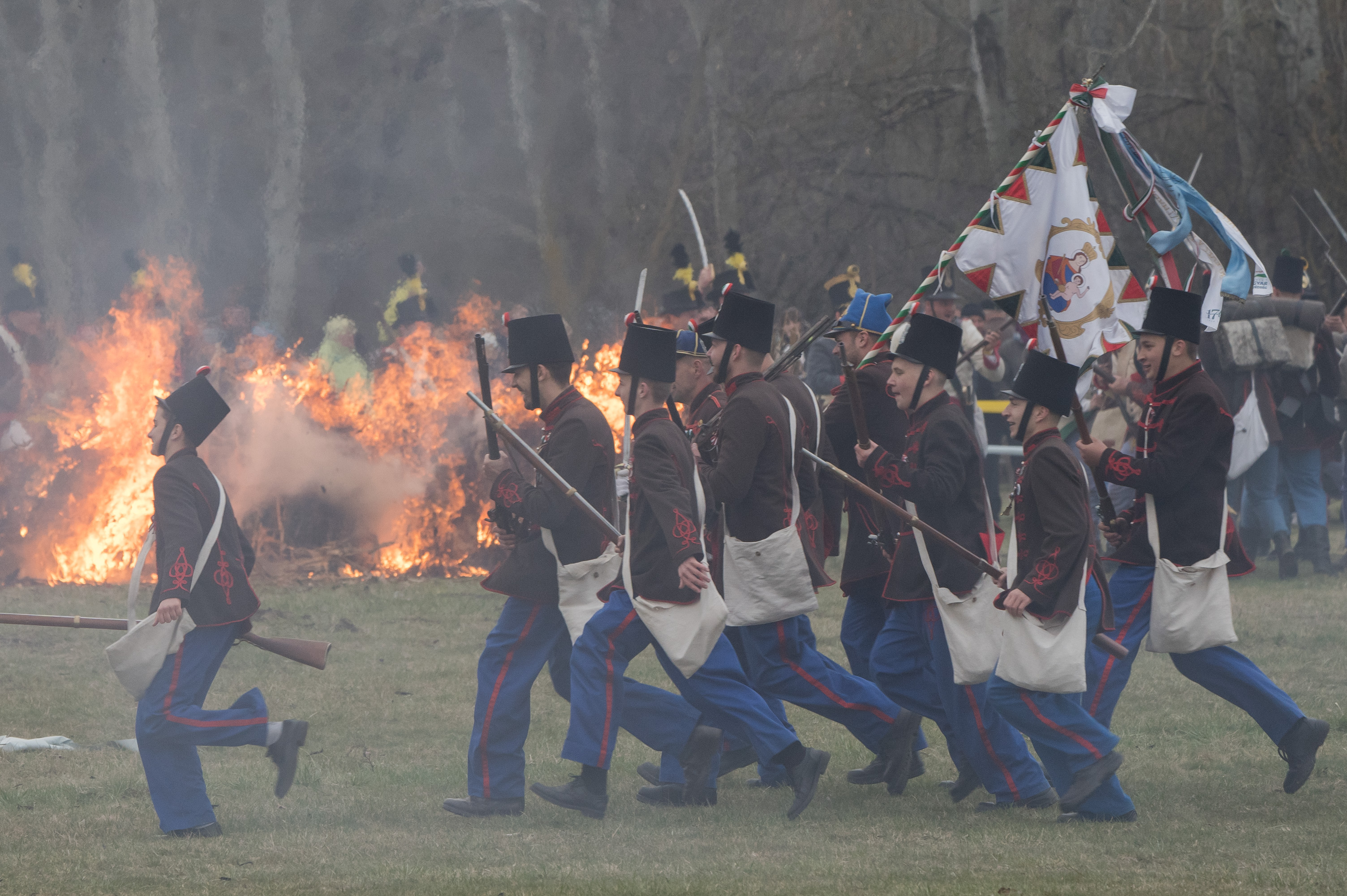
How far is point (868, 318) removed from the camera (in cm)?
759

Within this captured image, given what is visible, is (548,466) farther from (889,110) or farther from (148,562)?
(889,110)

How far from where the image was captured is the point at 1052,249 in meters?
6.59

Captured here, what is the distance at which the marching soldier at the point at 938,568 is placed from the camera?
6090 millimetres

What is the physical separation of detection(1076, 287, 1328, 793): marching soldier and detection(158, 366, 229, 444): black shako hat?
133 inches

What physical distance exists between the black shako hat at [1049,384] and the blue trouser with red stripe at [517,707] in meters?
1.84

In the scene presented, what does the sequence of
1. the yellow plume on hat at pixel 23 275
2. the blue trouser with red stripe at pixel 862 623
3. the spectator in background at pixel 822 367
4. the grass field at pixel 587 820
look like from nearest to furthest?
the grass field at pixel 587 820, the blue trouser with red stripe at pixel 862 623, the spectator in background at pixel 822 367, the yellow plume on hat at pixel 23 275

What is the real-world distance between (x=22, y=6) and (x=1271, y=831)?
17.7 m

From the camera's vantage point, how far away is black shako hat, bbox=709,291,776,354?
21.5ft

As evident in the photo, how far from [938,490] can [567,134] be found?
14871 mm

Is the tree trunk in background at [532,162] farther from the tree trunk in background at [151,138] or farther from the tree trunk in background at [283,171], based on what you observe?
the tree trunk in background at [151,138]

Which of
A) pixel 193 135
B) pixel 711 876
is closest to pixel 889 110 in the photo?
pixel 193 135

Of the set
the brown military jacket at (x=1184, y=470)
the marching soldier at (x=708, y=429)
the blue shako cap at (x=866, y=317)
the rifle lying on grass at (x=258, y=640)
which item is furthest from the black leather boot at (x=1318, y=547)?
the rifle lying on grass at (x=258, y=640)

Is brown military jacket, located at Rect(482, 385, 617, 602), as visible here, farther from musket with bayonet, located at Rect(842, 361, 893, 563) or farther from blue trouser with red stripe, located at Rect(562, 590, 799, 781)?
musket with bayonet, located at Rect(842, 361, 893, 563)

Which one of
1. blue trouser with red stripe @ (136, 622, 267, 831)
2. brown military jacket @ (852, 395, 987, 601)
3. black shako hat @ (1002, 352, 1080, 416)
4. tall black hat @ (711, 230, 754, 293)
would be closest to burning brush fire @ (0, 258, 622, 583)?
tall black hat @ (711, 230, 754, 293)
